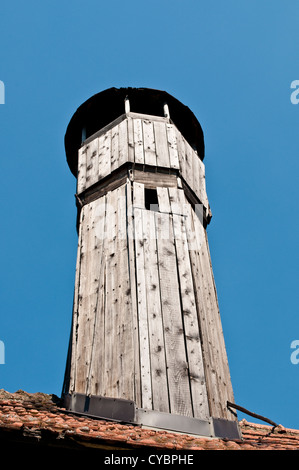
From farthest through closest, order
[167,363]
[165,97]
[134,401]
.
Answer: [165,97] < [167,363] < [134,401]

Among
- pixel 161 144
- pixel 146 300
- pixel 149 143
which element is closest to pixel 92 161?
pixel 149 143

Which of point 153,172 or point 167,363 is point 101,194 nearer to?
point 153,172

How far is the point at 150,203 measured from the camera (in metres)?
9.69

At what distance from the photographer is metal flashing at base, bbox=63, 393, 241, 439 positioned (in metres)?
6.04

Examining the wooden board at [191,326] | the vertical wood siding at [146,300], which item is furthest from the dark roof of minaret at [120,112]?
the wooden board at [191,326]

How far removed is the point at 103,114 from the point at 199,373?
767 centimetres

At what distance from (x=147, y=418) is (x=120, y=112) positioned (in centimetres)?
828

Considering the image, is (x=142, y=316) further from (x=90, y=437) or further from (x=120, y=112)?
(x=120, y=112)

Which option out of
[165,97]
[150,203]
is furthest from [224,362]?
[165,97]

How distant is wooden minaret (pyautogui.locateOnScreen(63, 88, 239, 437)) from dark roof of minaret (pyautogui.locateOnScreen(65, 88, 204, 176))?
2.72 ft

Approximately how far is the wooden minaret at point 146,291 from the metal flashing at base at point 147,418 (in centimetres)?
1

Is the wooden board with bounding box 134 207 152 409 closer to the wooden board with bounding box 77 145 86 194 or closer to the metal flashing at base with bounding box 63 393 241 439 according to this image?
the metal flashing at base with bounding box 63 393 241 439

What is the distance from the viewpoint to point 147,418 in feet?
19.9
